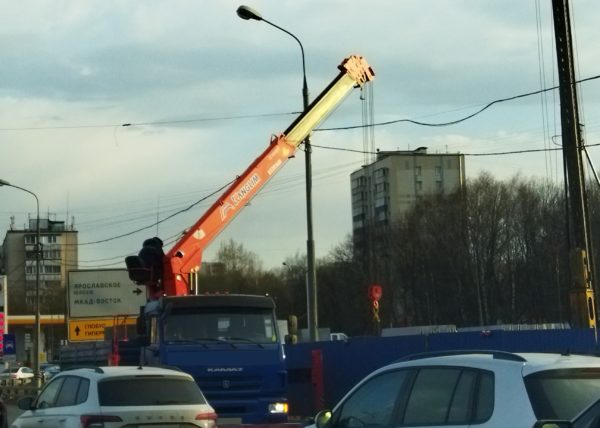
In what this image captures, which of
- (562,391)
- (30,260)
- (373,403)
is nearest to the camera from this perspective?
(562,391)

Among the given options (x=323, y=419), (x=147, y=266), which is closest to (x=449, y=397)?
(x=323, y=419)

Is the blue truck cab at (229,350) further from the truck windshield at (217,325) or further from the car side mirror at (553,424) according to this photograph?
the car side mirror at (553,424)

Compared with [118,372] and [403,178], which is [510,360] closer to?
[118,372]

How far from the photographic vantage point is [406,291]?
3275 inches

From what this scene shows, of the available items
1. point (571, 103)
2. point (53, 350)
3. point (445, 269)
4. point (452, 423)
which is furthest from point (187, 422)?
point (53, 350)

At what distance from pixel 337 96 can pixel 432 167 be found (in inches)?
3609

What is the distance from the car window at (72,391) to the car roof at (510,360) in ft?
17.1

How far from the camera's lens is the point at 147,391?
1202cm

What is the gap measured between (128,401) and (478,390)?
574 cm

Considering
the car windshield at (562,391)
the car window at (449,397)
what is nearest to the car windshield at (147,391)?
the car window at (449,397)

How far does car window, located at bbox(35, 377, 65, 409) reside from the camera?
12.9 m

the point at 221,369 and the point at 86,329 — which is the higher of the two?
the point at 86,329

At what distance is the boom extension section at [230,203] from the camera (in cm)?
2220

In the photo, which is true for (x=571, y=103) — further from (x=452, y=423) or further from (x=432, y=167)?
(x=432, y=167)
